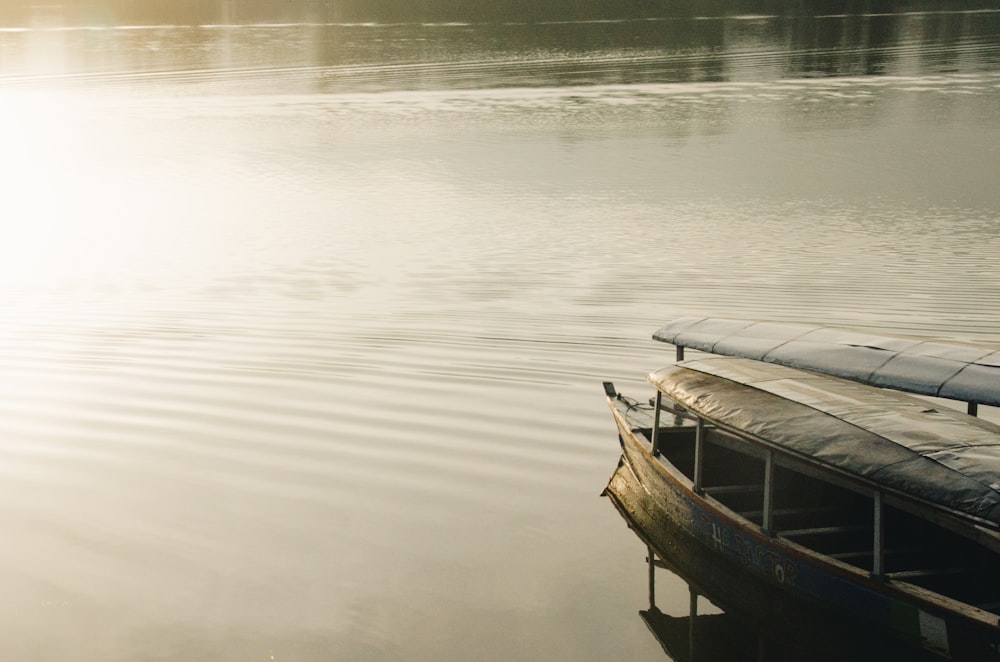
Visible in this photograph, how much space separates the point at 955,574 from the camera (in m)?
8.07

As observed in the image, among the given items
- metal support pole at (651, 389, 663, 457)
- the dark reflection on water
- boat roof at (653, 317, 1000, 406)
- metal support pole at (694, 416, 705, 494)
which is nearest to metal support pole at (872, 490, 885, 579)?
boat roof at (653, 317, 1000, 406)

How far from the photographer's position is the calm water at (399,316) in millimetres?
9250

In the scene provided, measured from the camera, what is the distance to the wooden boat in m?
7.27

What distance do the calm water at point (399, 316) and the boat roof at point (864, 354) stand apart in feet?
6.18

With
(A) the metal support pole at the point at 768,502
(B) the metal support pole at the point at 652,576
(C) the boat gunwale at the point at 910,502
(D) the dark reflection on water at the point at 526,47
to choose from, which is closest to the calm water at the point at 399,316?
(B) the metal support pole at the point at 652,576

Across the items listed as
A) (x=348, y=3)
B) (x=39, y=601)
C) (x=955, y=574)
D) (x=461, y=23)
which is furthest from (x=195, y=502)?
(x=348, y=3)

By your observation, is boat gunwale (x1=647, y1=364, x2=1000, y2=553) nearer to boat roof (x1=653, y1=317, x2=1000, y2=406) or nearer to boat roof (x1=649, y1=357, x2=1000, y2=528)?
boat roof (x1=649, y1=357, x2=1000, y2=528)

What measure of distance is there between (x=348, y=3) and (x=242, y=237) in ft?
288

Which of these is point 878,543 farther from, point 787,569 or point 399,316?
point 399,316

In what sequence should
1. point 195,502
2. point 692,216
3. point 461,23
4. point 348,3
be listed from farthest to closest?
point 348,3 → point 461,23 → point 692,216 → point 195,502

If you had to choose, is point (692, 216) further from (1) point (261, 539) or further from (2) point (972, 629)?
(2) point (972, 629)

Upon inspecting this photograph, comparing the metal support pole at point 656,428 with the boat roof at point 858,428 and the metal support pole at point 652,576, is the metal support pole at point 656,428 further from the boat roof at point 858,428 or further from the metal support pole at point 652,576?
the metal support pole at point 652,576

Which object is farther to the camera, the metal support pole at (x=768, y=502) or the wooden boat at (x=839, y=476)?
the metal support pole at (x=768, y=502)

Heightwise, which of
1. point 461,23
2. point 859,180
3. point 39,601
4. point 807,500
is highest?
point 461,23
